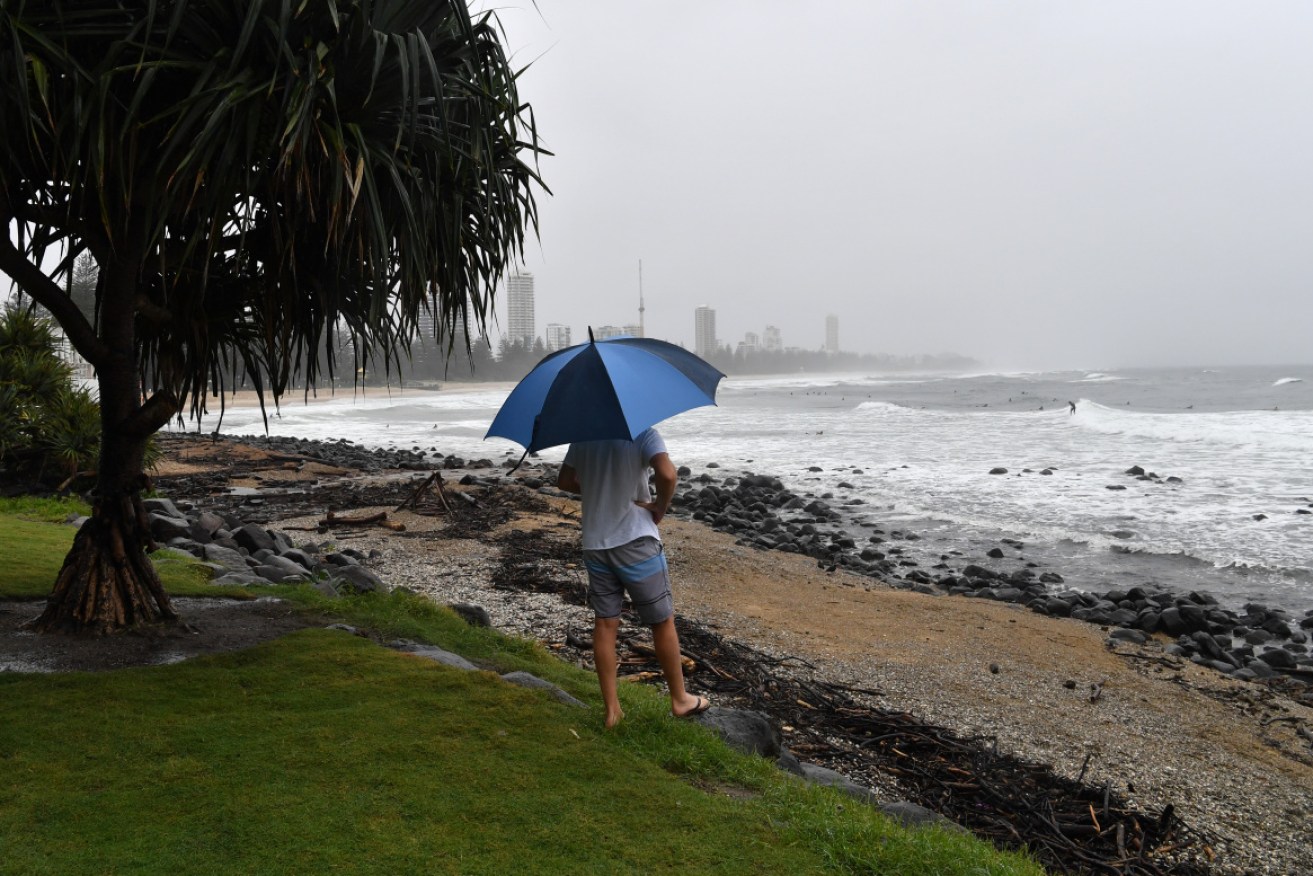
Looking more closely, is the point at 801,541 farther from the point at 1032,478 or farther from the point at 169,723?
the point at 169,723

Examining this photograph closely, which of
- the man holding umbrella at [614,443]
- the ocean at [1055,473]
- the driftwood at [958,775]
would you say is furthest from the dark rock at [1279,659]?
the man holding umbrella at [614,443]

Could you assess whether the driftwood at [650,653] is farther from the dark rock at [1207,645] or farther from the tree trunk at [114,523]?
the dark rock at [1207,645]

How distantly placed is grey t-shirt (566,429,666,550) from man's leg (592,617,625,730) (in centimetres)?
39

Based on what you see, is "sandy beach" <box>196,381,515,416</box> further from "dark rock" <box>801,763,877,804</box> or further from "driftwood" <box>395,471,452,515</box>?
"dark rock" <box>801,763,877,804</box>

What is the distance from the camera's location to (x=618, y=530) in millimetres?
3848

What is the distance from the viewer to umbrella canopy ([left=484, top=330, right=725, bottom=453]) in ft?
11.8

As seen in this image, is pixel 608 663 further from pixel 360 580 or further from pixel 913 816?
pixel 360 580

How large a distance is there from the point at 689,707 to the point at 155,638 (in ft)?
9.87

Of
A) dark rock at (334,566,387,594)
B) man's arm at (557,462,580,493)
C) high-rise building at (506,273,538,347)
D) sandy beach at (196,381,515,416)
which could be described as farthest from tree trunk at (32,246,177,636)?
high-rise building at (506,273,538,347)

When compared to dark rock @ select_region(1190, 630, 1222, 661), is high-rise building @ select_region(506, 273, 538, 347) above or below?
above

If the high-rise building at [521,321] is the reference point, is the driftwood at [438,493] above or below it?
below

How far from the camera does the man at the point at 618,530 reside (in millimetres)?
3828

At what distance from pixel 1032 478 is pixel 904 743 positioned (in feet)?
54.0

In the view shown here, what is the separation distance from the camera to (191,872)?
8.81ft
